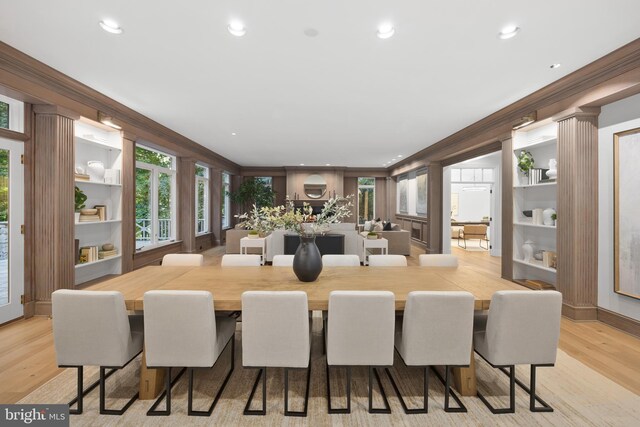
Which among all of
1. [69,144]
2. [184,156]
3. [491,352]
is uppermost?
[184,156]

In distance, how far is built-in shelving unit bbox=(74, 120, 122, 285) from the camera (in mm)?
4250

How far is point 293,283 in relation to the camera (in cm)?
240

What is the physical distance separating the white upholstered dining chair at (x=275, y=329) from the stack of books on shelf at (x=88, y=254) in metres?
3.51

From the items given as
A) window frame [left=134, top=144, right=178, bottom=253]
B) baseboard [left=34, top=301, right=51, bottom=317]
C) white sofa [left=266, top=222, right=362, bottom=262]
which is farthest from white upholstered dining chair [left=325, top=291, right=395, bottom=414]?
window frame [left=134, top=144, right=178, bottom=253]

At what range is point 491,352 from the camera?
1.92m

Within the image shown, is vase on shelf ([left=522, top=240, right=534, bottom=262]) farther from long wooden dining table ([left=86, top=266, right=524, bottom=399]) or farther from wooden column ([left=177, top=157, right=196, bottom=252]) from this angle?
wooden column ([left=177, top=157, right=196, bottom=252])

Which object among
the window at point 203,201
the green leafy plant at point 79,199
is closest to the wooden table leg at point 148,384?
the green leafy plant at point 79,199

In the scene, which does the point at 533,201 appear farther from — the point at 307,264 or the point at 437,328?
the point at 307,264

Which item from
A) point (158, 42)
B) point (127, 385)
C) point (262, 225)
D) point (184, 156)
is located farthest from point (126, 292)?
point (184, 156)

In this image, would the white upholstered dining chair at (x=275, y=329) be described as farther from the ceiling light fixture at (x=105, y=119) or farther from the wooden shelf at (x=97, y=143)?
the wooden shelf at (x=97, y=143)

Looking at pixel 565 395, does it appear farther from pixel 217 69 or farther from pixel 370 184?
pixel 370 184

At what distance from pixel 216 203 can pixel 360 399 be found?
8.30 m

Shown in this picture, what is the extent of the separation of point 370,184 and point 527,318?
10.2m

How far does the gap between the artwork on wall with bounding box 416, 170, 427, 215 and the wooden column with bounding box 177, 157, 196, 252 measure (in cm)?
600
